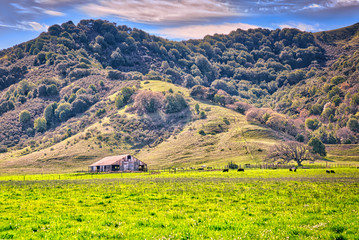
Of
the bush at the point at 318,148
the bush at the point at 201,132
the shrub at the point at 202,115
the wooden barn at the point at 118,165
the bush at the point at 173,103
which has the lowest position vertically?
the wooden barn at the point at 118,165

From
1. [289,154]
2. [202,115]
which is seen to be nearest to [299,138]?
[202,115]

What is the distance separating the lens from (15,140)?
19388 centimetres

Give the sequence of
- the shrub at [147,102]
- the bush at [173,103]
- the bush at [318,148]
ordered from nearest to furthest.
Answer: the bush at [318,148] < the shrub at [147,102] < the bush at [173,103]

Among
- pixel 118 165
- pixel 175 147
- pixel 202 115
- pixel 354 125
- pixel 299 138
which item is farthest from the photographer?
pixel 354 125

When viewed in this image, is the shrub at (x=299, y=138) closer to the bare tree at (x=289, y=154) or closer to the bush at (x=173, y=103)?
the bare tree at (x=289, y=154)

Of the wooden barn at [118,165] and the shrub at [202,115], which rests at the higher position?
the shrub at [202,115]

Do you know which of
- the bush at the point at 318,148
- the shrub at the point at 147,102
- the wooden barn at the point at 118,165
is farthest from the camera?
the shrub at the point at 147,102

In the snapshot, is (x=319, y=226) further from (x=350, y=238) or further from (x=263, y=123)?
(x=263, y=123)

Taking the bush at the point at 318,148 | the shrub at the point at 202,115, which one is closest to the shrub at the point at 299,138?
the bush at the point at 318,148

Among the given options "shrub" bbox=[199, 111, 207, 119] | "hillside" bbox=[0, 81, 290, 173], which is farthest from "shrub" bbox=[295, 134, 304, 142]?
"shrub" bbox=[199, 111, 207, 119]

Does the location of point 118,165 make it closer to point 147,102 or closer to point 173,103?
point 147,102

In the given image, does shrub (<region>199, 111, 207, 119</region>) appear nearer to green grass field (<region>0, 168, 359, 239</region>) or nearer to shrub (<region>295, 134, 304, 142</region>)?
shrub (<region>295, 134, 304, 142</region>)

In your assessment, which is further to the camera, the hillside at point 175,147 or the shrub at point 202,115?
the shrub at point 202,115

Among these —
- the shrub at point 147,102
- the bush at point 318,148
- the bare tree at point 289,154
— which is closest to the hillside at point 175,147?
the bare tree at point 289,154
